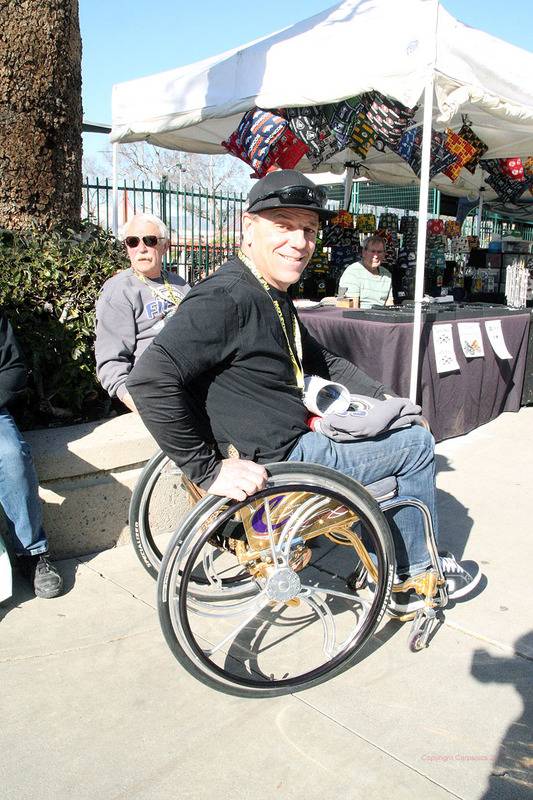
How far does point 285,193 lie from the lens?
83.5 inches

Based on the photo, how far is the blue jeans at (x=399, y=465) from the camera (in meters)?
2.26

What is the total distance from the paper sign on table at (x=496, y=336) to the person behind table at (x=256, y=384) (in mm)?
3239

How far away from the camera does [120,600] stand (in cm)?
279

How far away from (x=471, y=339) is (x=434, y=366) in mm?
495

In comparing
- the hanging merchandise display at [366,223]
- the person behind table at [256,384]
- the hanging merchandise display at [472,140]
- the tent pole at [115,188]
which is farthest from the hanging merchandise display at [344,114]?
the person behind table at [256,384]

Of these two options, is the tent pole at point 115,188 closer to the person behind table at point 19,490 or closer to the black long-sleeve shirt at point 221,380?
the person behind table at point 19,490

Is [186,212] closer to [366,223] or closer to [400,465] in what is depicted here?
[366,223]

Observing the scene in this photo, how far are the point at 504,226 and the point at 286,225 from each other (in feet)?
60.8

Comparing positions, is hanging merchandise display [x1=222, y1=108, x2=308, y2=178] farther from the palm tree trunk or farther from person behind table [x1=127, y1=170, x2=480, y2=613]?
person behind table [x1=127, y1=170, x2=480, y2=613]

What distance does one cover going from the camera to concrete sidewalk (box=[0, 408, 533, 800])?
1.84 m

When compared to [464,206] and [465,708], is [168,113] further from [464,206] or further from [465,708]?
[464,206]

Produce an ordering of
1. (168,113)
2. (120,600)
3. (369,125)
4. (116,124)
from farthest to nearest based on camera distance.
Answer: (116,124)
(168,113)
(369,125)
(120,600)

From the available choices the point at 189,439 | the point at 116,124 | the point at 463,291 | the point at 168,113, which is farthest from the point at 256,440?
the point at 463,291

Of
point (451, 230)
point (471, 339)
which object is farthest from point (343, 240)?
point (471, 339)
